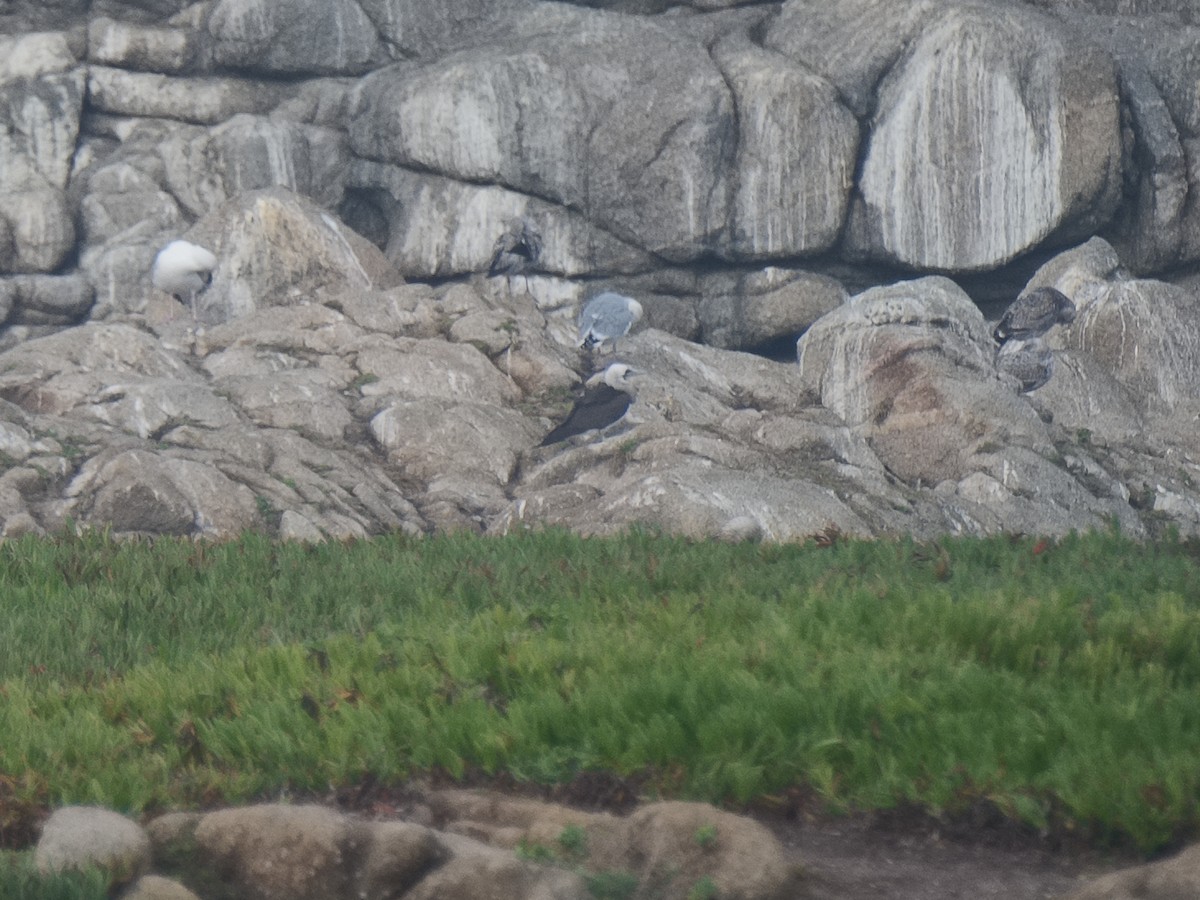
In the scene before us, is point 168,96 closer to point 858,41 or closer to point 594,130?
point 594,130

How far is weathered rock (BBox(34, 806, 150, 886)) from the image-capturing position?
12.8 feet

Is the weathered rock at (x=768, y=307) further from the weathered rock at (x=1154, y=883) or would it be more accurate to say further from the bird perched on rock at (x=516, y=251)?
the weathered rock at (x=1154, y=883)

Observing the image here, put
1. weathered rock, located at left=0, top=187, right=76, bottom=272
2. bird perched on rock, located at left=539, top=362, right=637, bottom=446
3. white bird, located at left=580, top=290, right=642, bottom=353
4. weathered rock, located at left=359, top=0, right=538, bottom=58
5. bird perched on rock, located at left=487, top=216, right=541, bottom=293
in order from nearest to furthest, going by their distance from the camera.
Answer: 1. bird perched on rock, located at left=539, top=362, right=637, bottom=446
2. white bird, located at left=580, top=290, right=642, bottom=353
3. bird perched on rock, located at left=487, top=216, right=541, bottom=293
4. weathered rock, located at left=0, top=187, right=76, bottom=272
5. weathered rock, located at left=359, top=0, right=538, bottom=58

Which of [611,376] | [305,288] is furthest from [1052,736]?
[305,288]

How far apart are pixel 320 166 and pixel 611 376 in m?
10.9

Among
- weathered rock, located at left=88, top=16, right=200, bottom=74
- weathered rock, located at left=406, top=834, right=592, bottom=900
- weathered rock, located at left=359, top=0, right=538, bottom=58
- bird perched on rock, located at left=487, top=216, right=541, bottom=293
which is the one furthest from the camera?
weathered rock, located at left=359, top=0, right=538, bottom=58

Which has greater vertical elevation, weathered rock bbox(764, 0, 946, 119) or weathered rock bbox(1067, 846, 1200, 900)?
weathered rock bbox(1067, 846, 1200, 900)

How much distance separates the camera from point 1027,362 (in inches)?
864

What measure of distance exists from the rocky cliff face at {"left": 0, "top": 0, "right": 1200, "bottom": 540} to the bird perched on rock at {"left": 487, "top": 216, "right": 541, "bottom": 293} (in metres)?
0.20

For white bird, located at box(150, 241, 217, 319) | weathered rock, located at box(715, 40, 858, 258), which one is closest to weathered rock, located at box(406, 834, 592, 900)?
white bird, located at box(150, 241, 217, 319)

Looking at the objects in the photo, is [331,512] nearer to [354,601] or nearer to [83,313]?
[354,601]

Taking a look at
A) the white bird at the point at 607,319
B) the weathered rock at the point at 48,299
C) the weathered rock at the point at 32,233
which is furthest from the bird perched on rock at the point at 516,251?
the weathered rock at the point at 32,233

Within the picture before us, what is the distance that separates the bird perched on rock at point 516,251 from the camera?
1021 inches

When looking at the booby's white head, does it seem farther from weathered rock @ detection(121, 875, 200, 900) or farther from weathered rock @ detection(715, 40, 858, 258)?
weathered rock @ detection(121, 875, 200, 900)
